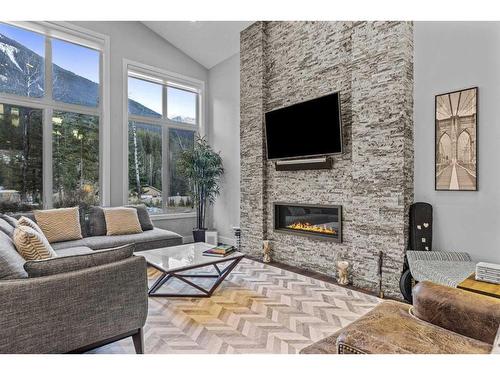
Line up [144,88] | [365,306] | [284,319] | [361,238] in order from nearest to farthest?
[284,319] → [365,306] → [361,238] → [144,88]

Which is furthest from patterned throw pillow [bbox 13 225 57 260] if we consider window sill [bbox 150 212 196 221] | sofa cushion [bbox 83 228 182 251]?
window sill [bbox 150 212 196 221]

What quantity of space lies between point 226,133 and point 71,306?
13.9ft

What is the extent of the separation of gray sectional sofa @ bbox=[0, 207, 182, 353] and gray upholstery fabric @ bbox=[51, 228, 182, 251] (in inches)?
78.9

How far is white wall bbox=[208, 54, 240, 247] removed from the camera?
17.1 ft

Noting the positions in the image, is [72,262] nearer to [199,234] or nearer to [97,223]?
[97,223]

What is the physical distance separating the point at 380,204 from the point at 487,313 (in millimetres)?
1754

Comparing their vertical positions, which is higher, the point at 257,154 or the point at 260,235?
the point at 257,154

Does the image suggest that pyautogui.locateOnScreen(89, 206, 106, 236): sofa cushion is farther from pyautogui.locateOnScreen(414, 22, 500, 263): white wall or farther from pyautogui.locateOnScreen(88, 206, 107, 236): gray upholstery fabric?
pyautogui.locateOnScreen(414, 22, 500, 263): white wall

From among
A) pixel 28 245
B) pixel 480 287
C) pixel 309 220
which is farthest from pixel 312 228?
pixel 28 245

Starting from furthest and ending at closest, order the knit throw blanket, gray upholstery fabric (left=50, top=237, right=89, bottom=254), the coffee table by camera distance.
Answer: gray upholstery fabric (left=50, top=237, right=89, bottom=254)
the coffee table
the knit throw blanket

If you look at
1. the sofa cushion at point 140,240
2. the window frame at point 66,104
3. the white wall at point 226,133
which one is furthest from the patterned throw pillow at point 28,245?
the white wall at point 226,133
